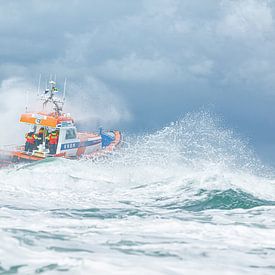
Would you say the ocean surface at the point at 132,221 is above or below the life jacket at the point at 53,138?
below

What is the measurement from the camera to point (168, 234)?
1152cm

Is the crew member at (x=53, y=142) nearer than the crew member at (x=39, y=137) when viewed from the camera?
Yes

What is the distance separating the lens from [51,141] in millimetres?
29078

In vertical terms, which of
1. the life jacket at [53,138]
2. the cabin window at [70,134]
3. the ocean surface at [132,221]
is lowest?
the ocean surface at [132,221]

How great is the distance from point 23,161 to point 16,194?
9.42 meters

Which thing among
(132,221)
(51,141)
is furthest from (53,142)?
A: (132,221)

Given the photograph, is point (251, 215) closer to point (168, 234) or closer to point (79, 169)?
point (168, 234)

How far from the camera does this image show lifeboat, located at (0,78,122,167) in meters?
28.1

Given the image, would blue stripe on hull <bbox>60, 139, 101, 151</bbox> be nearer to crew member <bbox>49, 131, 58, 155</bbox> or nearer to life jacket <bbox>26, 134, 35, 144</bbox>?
crew member <bbox>49, 131, 58, 155</bbox>

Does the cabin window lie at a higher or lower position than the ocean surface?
higher

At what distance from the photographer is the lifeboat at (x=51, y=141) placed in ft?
92.2

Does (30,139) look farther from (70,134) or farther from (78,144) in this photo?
(78,144)

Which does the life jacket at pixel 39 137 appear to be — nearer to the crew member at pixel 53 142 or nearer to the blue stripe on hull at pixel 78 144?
the crew member at pixel 53 142

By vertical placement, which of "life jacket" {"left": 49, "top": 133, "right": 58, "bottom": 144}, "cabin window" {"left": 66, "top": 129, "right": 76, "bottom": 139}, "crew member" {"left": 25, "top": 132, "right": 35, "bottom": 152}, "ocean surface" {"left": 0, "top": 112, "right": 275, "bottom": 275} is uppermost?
"cabin window" {"left": 66, "top": 129, "right": 76, "bottom": 139}
